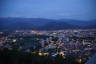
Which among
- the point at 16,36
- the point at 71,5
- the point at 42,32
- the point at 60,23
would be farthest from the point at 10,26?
the point at 71,5

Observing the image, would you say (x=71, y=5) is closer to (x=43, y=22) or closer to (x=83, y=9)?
(x=83, y=9)

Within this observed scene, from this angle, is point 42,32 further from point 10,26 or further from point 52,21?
point 10,26

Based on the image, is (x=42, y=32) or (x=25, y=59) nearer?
(x=25, y=59)

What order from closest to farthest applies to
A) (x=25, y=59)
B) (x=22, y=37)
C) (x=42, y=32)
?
(x=25, y=59)
(x=22, y=37)
(x=42, y=32)

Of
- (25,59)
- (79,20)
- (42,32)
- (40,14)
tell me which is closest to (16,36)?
(42,32)

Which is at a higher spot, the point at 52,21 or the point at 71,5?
the point at 71,5

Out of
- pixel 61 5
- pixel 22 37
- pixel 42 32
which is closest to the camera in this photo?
pixel 22 37

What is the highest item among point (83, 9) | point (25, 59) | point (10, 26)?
point (83, 9)
